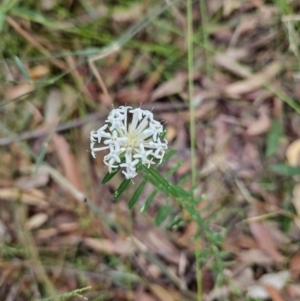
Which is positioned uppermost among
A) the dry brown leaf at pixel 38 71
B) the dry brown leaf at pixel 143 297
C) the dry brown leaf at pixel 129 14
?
the dry brown leaf at pixel 129 14

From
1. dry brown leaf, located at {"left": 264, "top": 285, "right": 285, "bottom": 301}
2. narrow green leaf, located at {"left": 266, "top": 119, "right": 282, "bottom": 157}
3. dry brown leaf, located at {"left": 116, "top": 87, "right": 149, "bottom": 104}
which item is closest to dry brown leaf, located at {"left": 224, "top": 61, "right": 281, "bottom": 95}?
narrow green leaf, located at {"left": 266, "top": 119, "right": 282, "bottom": 157}

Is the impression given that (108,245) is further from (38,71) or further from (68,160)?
(38,71)

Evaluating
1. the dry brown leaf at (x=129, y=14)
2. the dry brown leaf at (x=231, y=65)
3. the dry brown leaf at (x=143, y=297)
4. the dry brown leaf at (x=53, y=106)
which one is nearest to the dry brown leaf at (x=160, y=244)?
the dry brown leaf at (x=143, y=297)

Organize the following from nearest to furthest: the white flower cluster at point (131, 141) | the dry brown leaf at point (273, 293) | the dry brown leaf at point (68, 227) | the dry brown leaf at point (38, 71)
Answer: the white flower cluster at point (131, 141) < the dry brown leaf at point (273, 293) < the dry brown leaf at point (68, 227) < the dry brown leaf at point (38, 71)

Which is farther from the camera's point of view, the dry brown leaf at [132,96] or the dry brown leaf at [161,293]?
the dry brown leaf at [132,96]

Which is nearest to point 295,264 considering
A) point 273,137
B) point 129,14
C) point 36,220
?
point 273,137

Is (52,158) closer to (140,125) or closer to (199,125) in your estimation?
(199,125)

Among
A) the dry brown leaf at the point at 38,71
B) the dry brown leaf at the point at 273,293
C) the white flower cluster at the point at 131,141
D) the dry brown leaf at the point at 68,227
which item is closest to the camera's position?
the white flower cluster at the point at 131,141

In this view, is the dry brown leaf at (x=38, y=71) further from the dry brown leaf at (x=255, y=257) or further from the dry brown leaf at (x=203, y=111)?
the dry brown leaf at (x=255, y=257)
